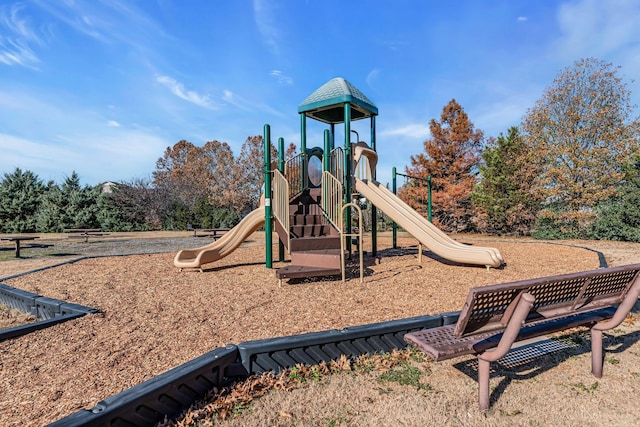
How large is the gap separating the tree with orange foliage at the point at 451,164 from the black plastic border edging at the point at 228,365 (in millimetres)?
18748

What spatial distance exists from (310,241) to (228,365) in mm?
4276

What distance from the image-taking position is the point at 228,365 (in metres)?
2.46

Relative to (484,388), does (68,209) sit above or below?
above

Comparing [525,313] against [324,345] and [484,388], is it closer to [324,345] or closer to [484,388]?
[484,388]

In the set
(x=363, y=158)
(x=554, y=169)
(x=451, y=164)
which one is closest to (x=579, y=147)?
(x=554, y=169)

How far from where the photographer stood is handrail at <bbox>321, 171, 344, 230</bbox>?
704 cm

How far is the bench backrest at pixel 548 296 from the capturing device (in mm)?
2113

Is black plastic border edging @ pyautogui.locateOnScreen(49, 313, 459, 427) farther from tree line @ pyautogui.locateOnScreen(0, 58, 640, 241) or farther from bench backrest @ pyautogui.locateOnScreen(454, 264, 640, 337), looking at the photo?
tree line @ pyautogui.locateOnScreen(0, 58, 640, 241)

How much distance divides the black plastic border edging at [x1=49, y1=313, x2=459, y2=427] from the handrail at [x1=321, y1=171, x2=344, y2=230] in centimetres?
400

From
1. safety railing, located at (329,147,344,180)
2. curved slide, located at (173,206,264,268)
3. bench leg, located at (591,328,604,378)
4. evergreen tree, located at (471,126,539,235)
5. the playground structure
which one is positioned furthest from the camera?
evergreen tree, located at (471,126,539,235)

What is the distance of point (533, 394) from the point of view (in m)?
2.40

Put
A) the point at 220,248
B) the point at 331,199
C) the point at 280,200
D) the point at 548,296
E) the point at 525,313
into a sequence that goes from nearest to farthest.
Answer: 1. the point at 525,313
2. the point at 548,296
3. the point at 280,200
4. the point at 331,199
5. the point at 220,248

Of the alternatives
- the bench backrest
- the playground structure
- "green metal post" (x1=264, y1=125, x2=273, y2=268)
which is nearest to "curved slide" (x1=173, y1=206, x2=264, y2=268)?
the playground structure

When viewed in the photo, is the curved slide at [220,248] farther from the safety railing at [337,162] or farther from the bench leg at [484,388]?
the bench leg at [484,388]
